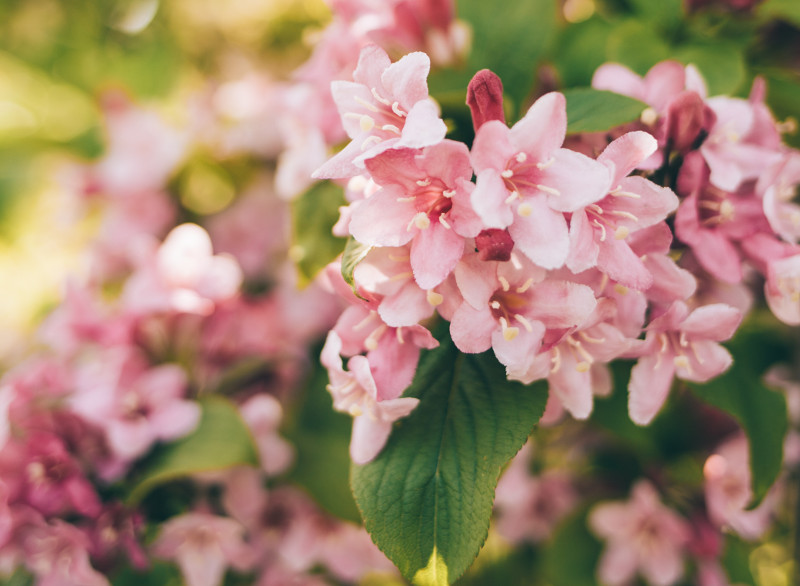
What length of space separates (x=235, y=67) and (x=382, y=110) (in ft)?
5.47

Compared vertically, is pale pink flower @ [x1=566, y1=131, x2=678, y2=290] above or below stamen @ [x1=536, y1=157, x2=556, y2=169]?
below

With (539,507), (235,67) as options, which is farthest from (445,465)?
(235,67)

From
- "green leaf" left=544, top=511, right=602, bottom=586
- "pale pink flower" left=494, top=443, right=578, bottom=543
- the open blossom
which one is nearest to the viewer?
the open blossom

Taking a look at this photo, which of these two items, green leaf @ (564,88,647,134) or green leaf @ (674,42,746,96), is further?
green leaf @ (674,42,746,96)

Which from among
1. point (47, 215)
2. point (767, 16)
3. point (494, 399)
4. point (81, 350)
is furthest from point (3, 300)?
point (767, 16)

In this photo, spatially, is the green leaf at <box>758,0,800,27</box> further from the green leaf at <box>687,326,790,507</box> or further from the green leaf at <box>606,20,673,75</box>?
the green leaf at <box>687,326,790,507</box>

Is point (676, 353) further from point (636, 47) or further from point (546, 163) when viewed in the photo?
point (636, 47)

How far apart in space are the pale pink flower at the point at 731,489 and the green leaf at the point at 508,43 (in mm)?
634

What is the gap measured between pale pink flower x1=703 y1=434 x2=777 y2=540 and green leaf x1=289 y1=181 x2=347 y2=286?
676 millimetres

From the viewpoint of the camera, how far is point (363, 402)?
63 centimetres

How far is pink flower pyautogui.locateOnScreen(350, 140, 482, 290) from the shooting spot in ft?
1.73

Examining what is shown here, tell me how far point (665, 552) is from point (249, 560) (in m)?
0.70

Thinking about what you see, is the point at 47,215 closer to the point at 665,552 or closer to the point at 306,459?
the point at 306,459

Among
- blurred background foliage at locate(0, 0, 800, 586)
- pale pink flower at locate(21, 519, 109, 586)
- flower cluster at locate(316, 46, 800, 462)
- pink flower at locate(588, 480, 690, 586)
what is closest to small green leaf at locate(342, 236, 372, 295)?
flower cluster at locate(316, 46, 800, 462)
